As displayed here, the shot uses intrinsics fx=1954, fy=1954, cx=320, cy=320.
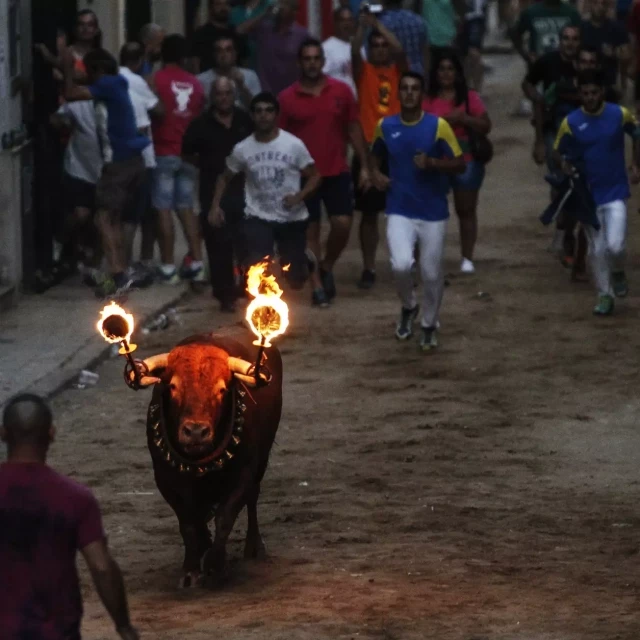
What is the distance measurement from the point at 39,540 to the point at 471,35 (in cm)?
2516

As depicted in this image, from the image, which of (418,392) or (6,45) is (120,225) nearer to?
(6,45)

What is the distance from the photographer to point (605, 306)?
599 inches

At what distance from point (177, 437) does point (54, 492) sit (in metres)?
2.42

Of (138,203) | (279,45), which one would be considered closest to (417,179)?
(138,203)

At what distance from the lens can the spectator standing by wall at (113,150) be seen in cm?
1552

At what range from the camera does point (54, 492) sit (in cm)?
556

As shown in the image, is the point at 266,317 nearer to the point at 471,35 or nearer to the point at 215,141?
the point at 215,141

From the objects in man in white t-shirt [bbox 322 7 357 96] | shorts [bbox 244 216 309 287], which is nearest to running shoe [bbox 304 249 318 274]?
shorts [bbox 244 216 309 287]

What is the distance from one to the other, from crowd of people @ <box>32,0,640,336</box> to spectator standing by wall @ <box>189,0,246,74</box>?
80 mm

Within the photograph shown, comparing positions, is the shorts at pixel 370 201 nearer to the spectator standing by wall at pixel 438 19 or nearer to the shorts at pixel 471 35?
the spectator standing by wall at pixel 438 19

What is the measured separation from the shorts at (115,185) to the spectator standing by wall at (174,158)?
71 centimetres

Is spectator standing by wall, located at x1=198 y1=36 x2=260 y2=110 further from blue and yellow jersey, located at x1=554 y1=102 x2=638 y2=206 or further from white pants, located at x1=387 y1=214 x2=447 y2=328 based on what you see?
white pants, located at x1=387 y1=214 x2=447 y2=328

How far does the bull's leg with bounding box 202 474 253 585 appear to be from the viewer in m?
8.23

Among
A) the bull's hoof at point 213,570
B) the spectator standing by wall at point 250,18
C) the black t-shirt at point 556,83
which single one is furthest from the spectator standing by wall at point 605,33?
the bull's hoof at point 213,570
